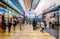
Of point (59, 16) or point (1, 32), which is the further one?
point (1, 32)

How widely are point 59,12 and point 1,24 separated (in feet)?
22.0

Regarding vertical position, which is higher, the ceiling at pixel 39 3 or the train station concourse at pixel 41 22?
the ceiling at pixel 39 3

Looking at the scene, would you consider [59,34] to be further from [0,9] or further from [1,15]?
[1,15]

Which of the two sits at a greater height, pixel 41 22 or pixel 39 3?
pixel 39 3

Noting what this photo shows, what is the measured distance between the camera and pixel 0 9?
1259cm

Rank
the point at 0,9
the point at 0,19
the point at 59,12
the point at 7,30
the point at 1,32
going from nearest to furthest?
the point at 59,12 → the point at 0,9 → the point at 0,19 → the point at 1,32 → the point at 7,30

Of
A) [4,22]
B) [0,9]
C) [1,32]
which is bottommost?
[1,32]

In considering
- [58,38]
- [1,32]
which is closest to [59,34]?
[58,38]

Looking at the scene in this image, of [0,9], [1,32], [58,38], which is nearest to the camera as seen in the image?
[58,38]

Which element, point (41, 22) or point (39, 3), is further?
point (39, 3)

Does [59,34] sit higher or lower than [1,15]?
lower

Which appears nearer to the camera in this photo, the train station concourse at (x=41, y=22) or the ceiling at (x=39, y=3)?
the train station concourse at (x=41, y=22)

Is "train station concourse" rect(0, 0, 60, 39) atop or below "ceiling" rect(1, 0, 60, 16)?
below

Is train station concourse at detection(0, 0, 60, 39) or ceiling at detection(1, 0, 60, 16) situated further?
ceiling at detection(1, 0, 60, 16)
